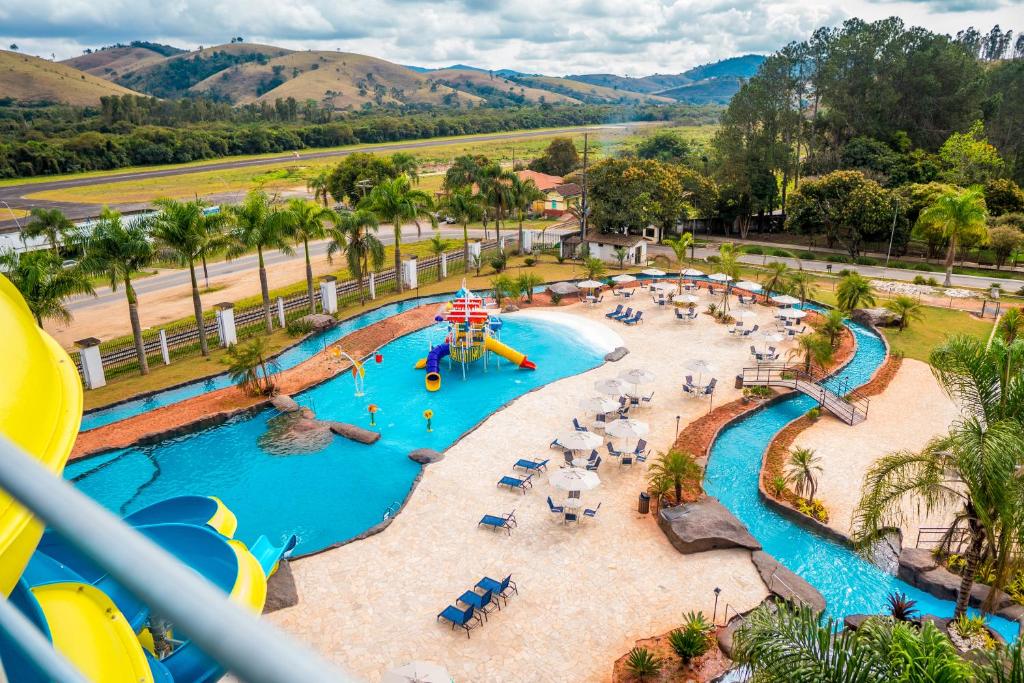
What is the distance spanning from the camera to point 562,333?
34250 millimetres

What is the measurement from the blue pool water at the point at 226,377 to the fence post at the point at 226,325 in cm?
262

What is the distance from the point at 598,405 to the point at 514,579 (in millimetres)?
9002

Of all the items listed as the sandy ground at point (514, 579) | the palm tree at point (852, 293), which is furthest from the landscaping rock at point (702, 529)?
the palm tree at point (852, 293)

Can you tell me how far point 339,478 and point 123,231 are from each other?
13.8 meters

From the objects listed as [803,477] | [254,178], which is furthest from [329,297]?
[254,178]

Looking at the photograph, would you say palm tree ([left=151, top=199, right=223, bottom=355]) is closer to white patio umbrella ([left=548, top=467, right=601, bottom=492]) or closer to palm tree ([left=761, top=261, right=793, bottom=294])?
white patio umbrella ([left=548, top=467, right=601, bottom=492])

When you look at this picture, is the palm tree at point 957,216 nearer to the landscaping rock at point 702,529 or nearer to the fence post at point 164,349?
the landscaping rock at point 702,529

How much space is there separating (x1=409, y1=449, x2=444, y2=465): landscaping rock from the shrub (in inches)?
391

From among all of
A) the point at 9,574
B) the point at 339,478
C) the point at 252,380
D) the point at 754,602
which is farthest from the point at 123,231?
the point at 9,574

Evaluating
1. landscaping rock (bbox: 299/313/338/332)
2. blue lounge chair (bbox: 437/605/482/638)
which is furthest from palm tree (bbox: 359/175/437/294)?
blue lounge chair (bbox: 437/605/482/638)

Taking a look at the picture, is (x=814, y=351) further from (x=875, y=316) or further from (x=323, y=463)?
(x=323, y=463)

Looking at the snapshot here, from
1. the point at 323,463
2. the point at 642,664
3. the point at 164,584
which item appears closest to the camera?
the point at 164,584

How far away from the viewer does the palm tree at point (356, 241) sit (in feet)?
117

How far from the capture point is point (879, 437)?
23.0 meters
